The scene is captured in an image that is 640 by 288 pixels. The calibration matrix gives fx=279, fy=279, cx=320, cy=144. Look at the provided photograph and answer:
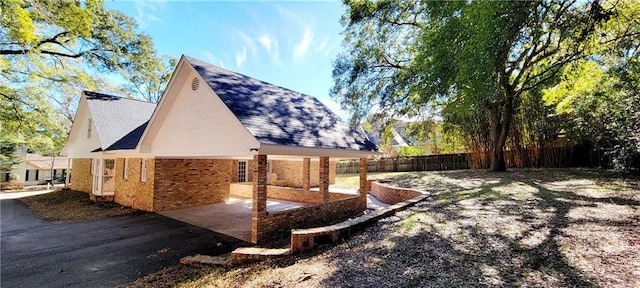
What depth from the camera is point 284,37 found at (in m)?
15.8

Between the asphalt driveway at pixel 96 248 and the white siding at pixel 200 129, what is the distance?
226 centimetres

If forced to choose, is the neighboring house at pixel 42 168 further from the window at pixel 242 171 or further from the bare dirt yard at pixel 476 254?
the bare dirt yard at pixel 476 254

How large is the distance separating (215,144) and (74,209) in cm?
901

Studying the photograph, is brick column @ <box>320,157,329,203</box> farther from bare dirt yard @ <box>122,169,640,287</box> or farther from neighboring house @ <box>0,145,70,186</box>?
neighboring house @ <box>0,145,70,186</box>

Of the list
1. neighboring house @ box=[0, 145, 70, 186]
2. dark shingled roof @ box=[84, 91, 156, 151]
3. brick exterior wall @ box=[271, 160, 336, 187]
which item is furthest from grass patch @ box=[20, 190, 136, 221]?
neighboring house @ box=[0, 145, 70, 186]

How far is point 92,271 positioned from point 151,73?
16.1m

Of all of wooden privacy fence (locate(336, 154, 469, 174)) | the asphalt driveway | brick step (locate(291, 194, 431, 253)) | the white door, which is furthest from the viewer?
wooden privacy fence (locate(336, 154, 469, 174))

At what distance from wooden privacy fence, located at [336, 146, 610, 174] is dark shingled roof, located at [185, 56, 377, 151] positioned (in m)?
11.6

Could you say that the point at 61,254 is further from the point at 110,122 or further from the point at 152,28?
the point at 152,28

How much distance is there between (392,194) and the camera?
12008 mm

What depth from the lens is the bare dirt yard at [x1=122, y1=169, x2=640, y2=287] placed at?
3.51 m

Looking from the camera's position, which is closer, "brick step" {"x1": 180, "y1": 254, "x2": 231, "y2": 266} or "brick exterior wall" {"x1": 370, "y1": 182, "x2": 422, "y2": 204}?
"brick step" {"x1": 180, "y1": 254, "x2": 231, "y2": 266}

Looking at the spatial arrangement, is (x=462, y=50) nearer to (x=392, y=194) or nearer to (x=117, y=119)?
(x=392, y=194)

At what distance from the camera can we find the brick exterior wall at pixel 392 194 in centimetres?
1085
